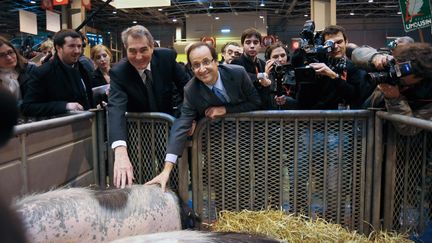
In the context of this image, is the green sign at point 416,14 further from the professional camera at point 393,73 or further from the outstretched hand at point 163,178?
the outstretched hand at point 163,178

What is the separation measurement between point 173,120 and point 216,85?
33cm

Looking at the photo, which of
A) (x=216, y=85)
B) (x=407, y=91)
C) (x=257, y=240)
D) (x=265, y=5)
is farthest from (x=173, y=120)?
(x=265, y=5)

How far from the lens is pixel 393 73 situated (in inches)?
86.4

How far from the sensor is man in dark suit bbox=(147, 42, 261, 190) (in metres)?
2.48

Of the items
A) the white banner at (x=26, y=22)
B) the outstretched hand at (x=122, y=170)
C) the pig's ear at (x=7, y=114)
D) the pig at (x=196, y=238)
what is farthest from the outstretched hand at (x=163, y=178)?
the white banner at (x=26, y=22)

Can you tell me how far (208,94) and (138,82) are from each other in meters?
0.51

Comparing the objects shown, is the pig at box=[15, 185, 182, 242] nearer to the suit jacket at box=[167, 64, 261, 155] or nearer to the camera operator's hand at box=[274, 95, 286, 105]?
the suit jacket at box=[167, 64, 261, 155]

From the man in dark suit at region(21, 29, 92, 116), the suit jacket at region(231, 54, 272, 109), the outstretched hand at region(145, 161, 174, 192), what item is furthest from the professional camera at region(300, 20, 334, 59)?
the man in dark suit at region(21, 29, 92, 116)

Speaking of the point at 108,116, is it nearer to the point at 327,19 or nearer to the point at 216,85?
the point at 216,85

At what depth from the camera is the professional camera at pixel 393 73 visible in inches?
85.1

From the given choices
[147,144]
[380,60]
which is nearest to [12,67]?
Result: [147,144]

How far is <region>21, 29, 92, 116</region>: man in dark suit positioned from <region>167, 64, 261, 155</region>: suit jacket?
0.85 m

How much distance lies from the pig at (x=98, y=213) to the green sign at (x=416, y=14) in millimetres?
4132

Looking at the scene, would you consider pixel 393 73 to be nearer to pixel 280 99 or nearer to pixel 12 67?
pixel 280 99
